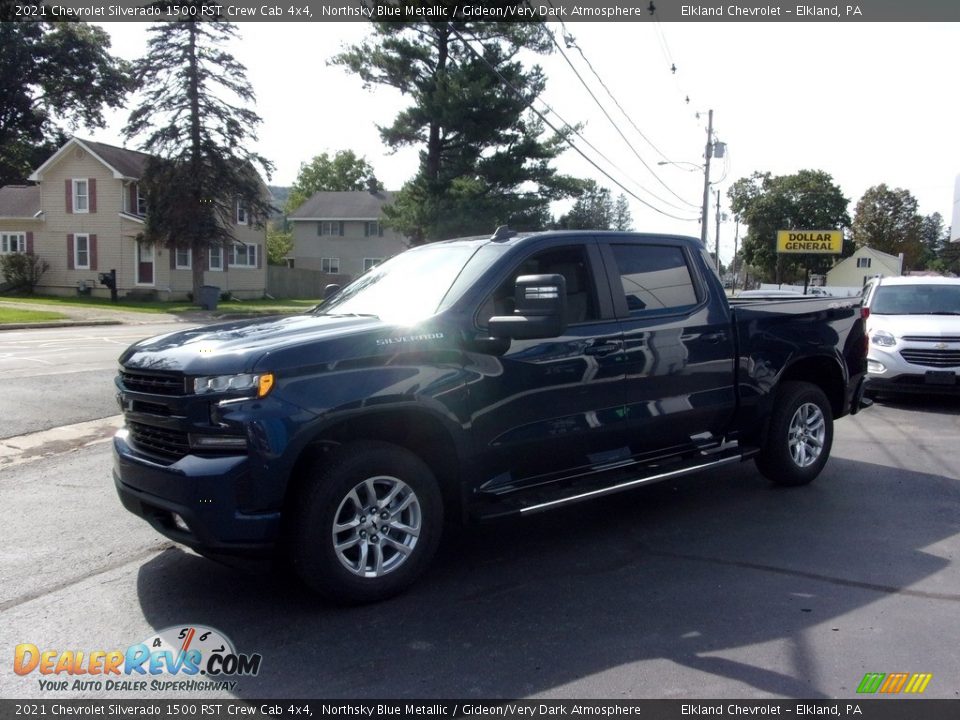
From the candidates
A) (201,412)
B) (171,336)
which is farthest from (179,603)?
(171,336)

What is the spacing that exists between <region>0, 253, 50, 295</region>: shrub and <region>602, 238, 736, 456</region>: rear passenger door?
129 ft

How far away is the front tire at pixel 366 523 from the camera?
4352 mm

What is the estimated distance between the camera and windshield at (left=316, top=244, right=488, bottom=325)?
17.1 ft

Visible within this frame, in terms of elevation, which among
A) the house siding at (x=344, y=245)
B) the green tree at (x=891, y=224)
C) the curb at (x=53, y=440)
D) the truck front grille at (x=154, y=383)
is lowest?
the curb at (x=53, y=440)

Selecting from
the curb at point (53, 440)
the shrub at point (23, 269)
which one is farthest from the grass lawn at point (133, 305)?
the curb at point (53, 440)

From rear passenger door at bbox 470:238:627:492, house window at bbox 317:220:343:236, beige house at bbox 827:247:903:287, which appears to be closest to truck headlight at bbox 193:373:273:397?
rear passenger door at bbox 470:238:627:492

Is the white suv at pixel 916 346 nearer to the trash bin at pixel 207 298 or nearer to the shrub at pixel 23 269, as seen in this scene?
the trash bin at pixel 207 298

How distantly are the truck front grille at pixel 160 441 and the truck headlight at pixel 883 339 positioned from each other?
9.83 metres

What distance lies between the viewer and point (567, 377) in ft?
17.6

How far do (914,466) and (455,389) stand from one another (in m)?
5.37

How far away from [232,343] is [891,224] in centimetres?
9248

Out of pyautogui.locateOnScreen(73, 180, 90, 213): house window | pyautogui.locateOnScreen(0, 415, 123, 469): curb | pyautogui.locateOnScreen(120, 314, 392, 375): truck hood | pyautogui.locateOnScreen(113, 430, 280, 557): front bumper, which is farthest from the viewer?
pyautogui.locateOnScreen(73, 180, 90, 213): house window

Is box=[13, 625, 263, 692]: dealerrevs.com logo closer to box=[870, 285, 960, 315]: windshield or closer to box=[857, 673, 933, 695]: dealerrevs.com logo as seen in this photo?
box=[857, 673, 933, 695]: dealerrevs.com logo

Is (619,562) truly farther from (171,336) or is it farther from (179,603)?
(171,336)
